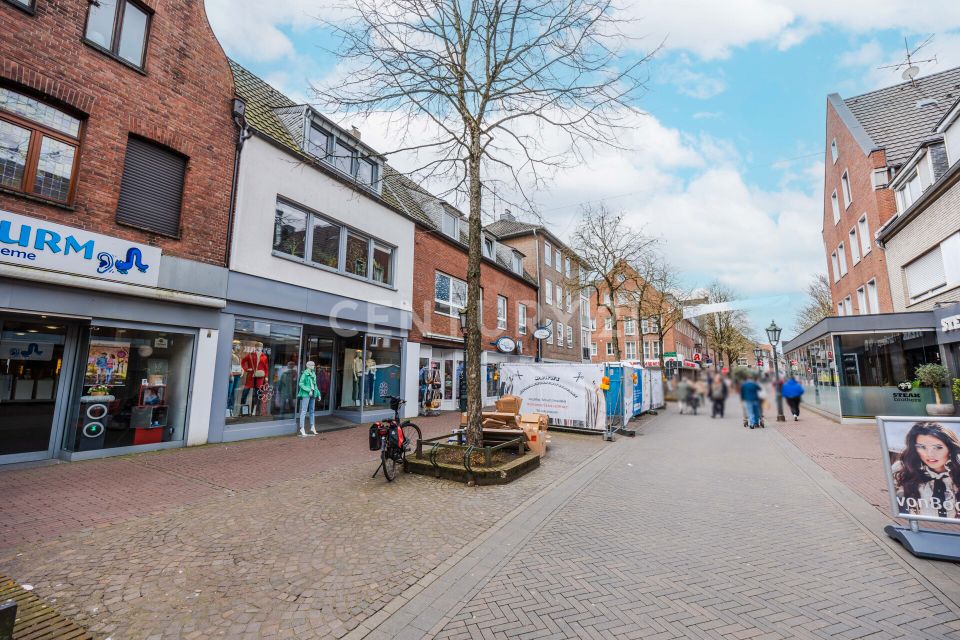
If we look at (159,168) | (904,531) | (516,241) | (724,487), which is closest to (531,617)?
Answer: (904,531)

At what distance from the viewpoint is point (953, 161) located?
12156mm

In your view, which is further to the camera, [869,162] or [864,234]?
[864,234]

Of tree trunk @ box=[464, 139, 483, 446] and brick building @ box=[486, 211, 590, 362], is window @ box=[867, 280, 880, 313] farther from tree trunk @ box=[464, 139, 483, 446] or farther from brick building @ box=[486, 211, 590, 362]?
tree trunk @ box=[464, 139, 483, 446]

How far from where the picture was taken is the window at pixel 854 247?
19.8 meters

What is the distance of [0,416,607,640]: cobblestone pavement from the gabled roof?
71.5 feet

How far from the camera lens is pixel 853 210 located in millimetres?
20000

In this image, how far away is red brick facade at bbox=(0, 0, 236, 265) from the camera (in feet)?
24.1

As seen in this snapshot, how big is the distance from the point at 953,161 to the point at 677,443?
1152 centimetres

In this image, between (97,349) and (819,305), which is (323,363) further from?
(819,305)

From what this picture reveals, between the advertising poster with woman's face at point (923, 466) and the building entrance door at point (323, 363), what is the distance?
1330 centimetres

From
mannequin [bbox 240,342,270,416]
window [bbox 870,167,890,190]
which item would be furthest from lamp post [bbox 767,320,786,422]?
window [bbox 870,167,890,190]

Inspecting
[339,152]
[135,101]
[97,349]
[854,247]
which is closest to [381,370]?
[339,152]

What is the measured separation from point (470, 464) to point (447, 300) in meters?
12.1

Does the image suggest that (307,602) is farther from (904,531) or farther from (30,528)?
(904,531)
